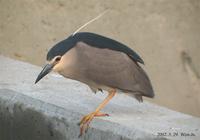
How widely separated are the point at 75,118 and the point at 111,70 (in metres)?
0.49

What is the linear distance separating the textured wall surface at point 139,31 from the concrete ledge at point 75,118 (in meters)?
1.47

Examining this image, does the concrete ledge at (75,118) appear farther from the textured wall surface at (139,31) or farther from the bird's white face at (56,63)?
the textured wall surface at (139,31)

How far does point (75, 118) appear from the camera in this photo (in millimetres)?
4617

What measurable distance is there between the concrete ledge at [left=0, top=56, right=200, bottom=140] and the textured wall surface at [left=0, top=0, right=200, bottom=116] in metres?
1.47

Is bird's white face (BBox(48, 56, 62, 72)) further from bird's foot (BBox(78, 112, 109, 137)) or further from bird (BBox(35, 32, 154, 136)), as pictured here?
bird's foot (BBox(78, 112, 109, 137))

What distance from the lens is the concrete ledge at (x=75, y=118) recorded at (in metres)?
4.43

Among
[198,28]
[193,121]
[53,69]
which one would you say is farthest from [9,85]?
[198,28]

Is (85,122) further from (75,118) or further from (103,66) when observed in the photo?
(103,66)

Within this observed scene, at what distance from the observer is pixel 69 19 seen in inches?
289

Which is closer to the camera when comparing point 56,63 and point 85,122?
point 85,122

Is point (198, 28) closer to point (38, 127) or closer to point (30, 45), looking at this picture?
point (30, 45)

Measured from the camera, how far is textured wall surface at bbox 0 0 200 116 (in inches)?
281

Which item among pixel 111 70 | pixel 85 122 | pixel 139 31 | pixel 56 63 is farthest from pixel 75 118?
pixel 139 31

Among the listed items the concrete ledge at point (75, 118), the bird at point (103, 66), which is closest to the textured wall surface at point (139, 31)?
the concrete ledge at point (75, 118)
